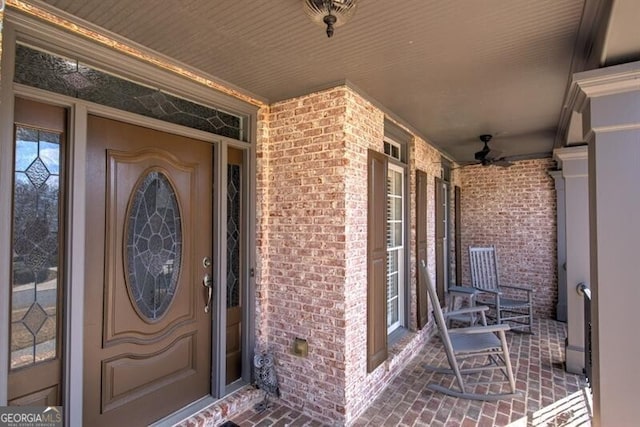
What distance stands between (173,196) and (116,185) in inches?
15.3

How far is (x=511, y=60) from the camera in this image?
7.60 feet

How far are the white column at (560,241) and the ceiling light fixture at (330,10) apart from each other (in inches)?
215

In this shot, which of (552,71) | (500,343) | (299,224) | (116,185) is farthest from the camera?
(500,343)

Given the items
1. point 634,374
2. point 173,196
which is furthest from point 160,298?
point 634,374

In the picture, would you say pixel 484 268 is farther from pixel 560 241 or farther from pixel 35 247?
pixel 35 247

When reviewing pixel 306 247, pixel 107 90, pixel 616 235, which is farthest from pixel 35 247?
pixel 616 235

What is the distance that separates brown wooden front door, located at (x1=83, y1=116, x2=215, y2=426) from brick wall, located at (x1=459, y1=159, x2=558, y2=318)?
5339 mm

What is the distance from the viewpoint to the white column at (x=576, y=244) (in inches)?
136

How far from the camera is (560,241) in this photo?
18.0 feet

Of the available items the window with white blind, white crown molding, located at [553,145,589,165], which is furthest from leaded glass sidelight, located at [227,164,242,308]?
white crown molding, located at [553,145,589,165]

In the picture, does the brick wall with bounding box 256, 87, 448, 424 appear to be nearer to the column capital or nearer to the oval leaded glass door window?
the oval leaded glass door window

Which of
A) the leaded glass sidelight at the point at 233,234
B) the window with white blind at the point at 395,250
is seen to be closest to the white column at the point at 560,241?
the window with white blind at the point at 395,250

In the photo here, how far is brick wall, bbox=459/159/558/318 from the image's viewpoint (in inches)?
223

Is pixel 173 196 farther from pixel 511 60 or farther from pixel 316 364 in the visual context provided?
pixel 511 60
